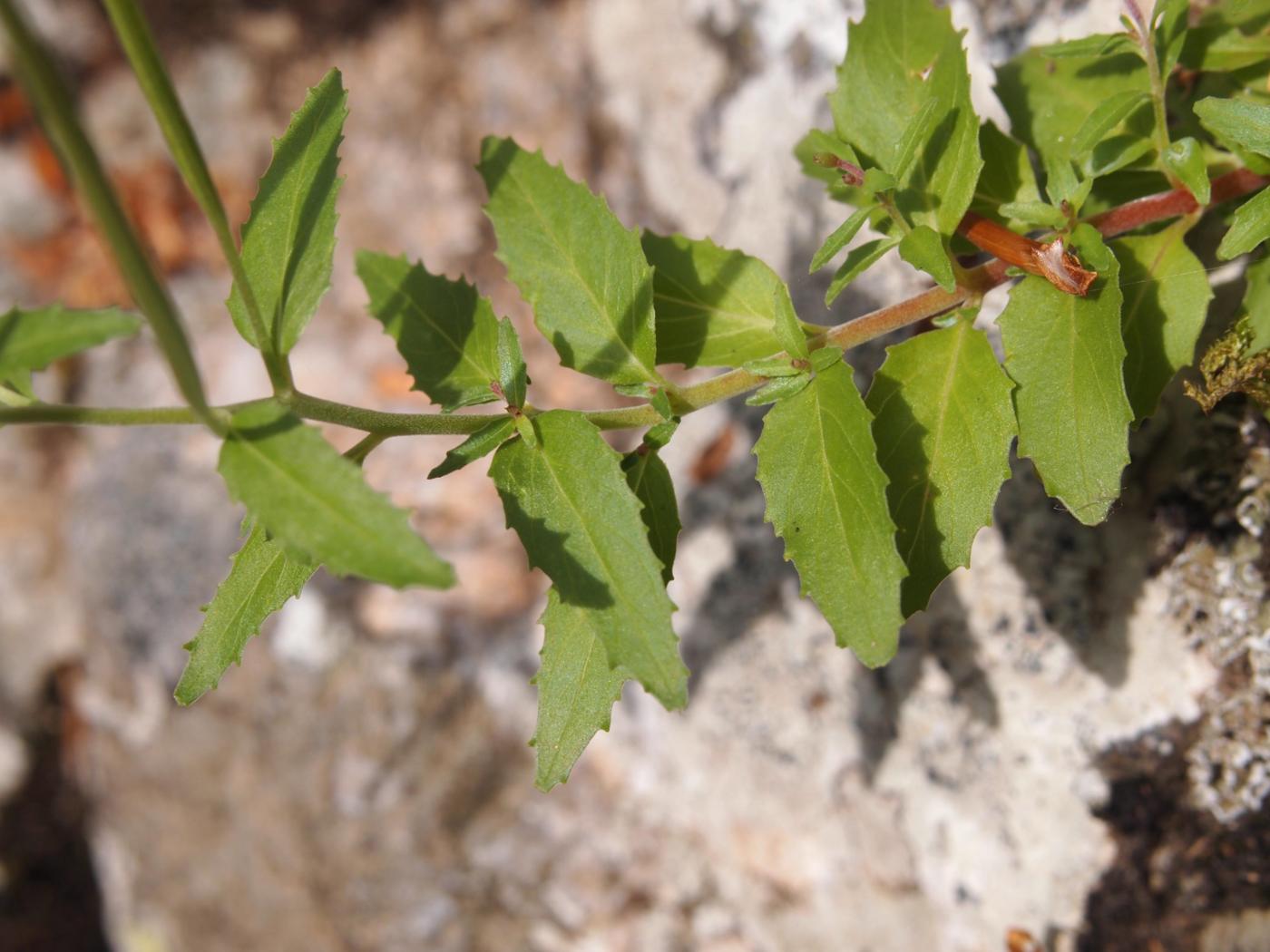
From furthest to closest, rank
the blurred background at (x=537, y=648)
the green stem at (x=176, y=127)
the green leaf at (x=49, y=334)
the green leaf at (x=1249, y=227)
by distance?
the blurred background at (x=537, y=648)
the green leaf at (x=1249, y=227)
the green leaf at (x=49, y=334)
the green stem at (x=176, y=127)

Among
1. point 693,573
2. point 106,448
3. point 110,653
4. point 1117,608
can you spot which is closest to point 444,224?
point 106,448

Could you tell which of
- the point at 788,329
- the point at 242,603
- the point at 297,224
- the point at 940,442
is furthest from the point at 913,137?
the point at 242,603

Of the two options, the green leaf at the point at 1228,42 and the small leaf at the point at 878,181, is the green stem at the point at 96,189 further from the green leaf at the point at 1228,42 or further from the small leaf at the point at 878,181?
the green leaf at the point at 1228,42

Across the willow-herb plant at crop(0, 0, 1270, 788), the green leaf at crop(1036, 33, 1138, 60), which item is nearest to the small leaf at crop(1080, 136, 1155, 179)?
the willow-herb plant at crop(0, 0, 1270, 788)

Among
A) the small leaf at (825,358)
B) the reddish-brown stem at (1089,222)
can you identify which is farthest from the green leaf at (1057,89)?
the small leaf at (825,358)

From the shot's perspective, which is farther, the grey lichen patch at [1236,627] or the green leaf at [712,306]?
the grey lichen patch at [1236,627]

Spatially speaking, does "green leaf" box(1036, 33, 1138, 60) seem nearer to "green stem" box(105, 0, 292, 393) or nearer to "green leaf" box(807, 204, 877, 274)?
"green leaf" box(807, 204, 877, 274)

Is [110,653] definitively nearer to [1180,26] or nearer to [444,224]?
[444,224]

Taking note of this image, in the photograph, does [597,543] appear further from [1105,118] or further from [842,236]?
[1105,118]
